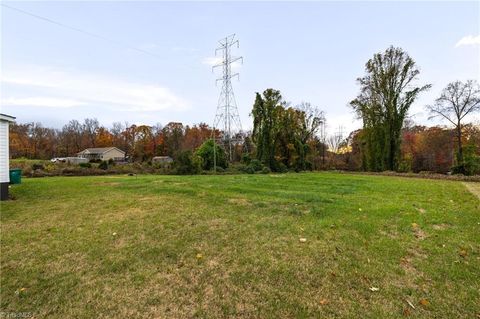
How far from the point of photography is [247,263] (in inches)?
120

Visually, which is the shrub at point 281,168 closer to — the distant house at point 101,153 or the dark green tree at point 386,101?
the dark green tree at point 386,101

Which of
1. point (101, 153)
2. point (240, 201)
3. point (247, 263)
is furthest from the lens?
point (101, 153)

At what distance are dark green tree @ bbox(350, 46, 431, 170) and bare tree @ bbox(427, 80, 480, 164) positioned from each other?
158 centimetres

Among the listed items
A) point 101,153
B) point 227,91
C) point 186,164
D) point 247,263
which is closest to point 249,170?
point 186,164

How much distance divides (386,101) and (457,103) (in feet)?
15.6

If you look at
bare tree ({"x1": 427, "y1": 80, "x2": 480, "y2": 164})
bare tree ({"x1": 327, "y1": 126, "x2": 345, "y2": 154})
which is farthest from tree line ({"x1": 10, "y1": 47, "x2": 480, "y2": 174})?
bare tree ({"x1": 327, "y1": 126, "x2": 345, "y2": 154})

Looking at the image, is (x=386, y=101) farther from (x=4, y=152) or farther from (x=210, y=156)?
(x=4, y=152)

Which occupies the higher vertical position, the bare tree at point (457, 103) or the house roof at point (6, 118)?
the bare tree at point (457, 103)

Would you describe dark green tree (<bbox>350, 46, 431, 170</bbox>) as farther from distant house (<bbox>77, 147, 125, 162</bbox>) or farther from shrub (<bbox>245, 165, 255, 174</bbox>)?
distant house (<bbox>77, 147, 125, 162</bbox>)

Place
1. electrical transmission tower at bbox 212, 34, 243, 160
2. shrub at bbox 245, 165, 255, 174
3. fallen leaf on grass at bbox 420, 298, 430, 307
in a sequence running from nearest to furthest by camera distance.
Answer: fallen leaf on grass at bbox 420, 298, 430, 307
shrub at bbox 245, 165, 255, 174
electrical transmission tower at bbox 212, 34, 243, 160

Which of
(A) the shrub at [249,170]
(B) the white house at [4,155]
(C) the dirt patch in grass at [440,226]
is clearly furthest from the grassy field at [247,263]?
(A) the shrub at [249,170]

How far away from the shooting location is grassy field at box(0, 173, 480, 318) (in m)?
2.29

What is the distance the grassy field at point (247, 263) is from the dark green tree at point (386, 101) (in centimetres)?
1773

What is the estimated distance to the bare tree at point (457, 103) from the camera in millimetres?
18139
